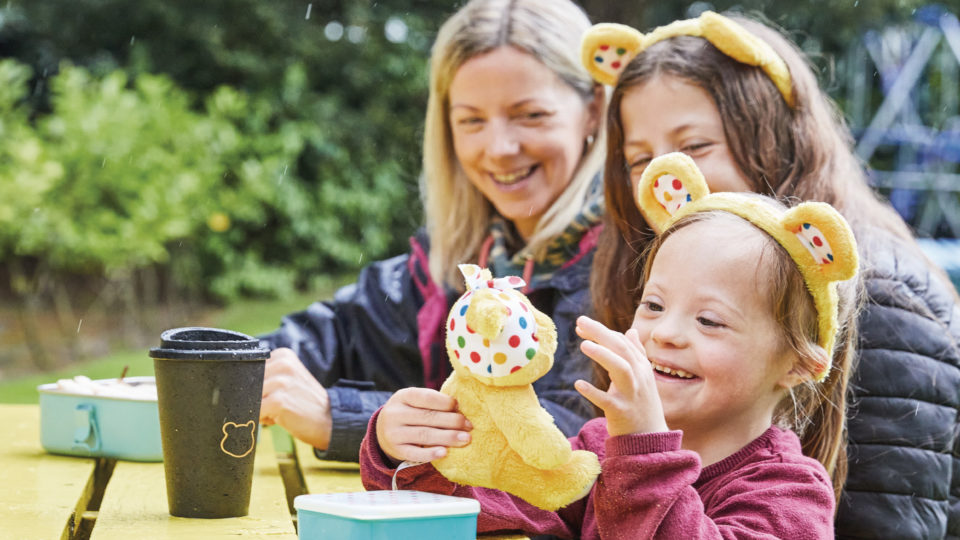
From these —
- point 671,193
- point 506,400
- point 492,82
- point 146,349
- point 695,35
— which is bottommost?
point 146,349

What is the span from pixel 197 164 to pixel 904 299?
6.11m

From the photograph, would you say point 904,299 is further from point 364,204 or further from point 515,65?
point 364,204

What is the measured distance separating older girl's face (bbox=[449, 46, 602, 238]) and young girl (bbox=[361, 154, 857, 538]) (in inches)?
45.2

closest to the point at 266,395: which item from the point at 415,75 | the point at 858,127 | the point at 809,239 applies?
the point at 809,239

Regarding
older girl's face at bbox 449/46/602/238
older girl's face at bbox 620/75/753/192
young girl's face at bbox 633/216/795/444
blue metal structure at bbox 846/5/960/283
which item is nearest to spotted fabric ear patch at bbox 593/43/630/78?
older girl's face at bbox 620/75/753/192

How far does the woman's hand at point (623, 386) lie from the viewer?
1.39m

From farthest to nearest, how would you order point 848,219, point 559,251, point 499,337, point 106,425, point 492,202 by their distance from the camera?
1. point 492,202
2. point 559,251
3. point 848,219
4. point 106,425
5. point 499,337

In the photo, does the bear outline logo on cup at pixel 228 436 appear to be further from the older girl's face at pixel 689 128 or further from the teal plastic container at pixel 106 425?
the older girl's face at pixel 689 128

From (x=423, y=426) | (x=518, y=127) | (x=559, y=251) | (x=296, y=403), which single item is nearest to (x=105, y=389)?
(x=296, y=403)

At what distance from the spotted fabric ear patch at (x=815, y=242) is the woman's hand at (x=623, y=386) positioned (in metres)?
0.36

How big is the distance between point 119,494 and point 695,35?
1.52 m

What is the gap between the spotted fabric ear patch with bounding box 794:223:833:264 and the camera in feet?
5.23

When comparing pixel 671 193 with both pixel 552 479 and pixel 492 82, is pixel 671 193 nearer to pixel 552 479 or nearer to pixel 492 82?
pixel 552 479

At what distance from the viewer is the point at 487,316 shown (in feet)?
4.46
